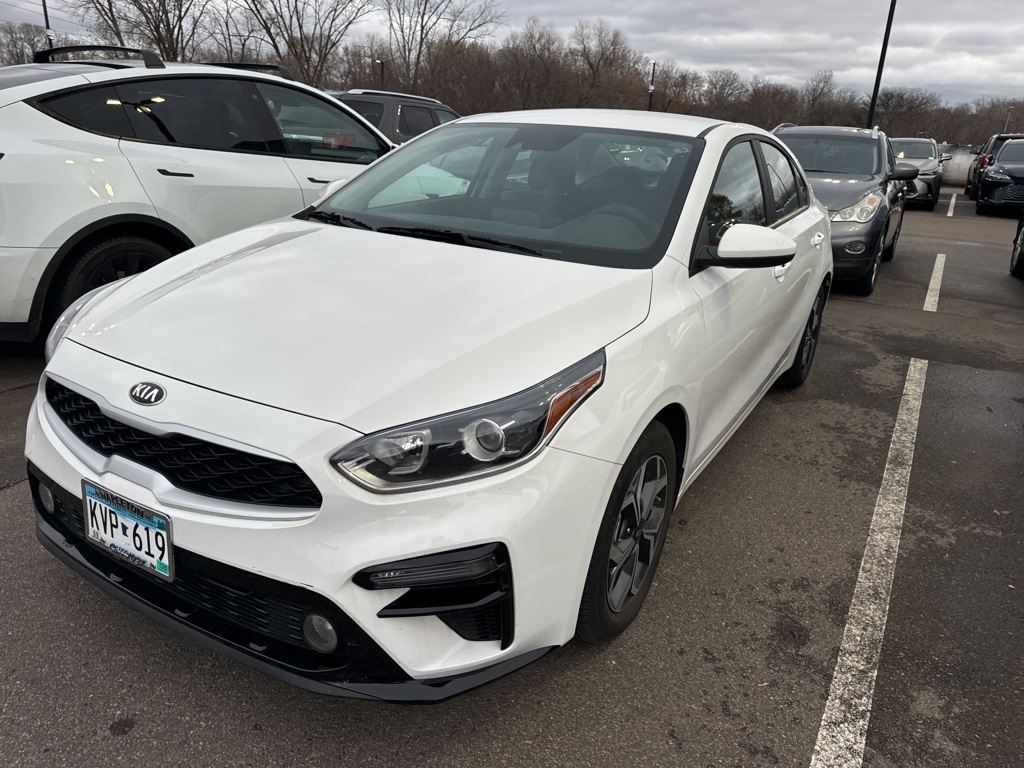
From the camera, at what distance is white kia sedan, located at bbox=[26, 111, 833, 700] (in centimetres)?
167

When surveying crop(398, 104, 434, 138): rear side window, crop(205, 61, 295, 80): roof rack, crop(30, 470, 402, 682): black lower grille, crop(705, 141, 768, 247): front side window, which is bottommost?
crop(30, 470, 402, 682): black lower grille


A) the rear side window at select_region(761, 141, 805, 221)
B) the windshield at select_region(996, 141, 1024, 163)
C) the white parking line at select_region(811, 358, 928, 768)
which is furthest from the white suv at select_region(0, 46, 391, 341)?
the windshield at select_region(996, 141, 1024, 163)

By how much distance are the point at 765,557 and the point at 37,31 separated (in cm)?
5224

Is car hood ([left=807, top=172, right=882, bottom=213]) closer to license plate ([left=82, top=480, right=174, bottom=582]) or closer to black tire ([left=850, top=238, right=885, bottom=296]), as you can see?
black tire ([left=850, top=238, right=885, bottom=296])

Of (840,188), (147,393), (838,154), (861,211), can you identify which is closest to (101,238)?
(147,393)

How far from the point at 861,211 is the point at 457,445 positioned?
269 inches

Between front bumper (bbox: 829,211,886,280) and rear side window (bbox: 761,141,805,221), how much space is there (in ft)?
10.5

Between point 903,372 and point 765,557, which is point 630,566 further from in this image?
point 903,372

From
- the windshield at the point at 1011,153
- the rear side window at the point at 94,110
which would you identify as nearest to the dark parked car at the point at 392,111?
the rear side window at the point at 94,110

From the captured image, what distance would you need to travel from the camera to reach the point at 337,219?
3049mm

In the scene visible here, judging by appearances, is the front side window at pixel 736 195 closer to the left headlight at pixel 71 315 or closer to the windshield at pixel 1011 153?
the left headlight at pixel 71 315

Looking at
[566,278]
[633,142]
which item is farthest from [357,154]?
[566,278]

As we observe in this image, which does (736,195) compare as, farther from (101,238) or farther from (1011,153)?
(1011,153)

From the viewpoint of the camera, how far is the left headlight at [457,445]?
1.67 m
